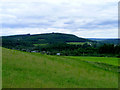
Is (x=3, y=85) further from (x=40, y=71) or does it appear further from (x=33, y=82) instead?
(x=40, y=71)

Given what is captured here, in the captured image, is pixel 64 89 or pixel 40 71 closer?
pixel 64 89

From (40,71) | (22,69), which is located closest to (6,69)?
(22,69)

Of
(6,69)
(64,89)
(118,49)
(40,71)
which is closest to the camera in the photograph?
(64,89)

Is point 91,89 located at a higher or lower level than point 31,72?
lower

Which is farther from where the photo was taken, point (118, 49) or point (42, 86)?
point (118, 49)

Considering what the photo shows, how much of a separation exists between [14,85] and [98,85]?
7.17 metres

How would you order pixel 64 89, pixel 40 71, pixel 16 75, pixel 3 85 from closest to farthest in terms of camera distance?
pixel 3 85 < pixel 64 89 < pixel 16 75 < pixel 40 71

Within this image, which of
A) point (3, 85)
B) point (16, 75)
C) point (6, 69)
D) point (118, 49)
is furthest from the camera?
point (118, 49)

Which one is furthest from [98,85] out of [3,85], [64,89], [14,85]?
[3,85]

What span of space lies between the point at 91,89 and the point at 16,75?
258 inches

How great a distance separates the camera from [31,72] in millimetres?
13625

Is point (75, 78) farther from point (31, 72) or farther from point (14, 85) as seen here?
point (14, 85)

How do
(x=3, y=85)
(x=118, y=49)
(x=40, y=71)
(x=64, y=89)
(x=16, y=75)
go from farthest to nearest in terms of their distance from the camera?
1. (x=118, y=49)
2. (x=40, y=71)
3. (x=16, y=75)
4. (x=64, y=89)
5. (x=3, y=85)

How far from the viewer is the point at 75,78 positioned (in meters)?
13.7
